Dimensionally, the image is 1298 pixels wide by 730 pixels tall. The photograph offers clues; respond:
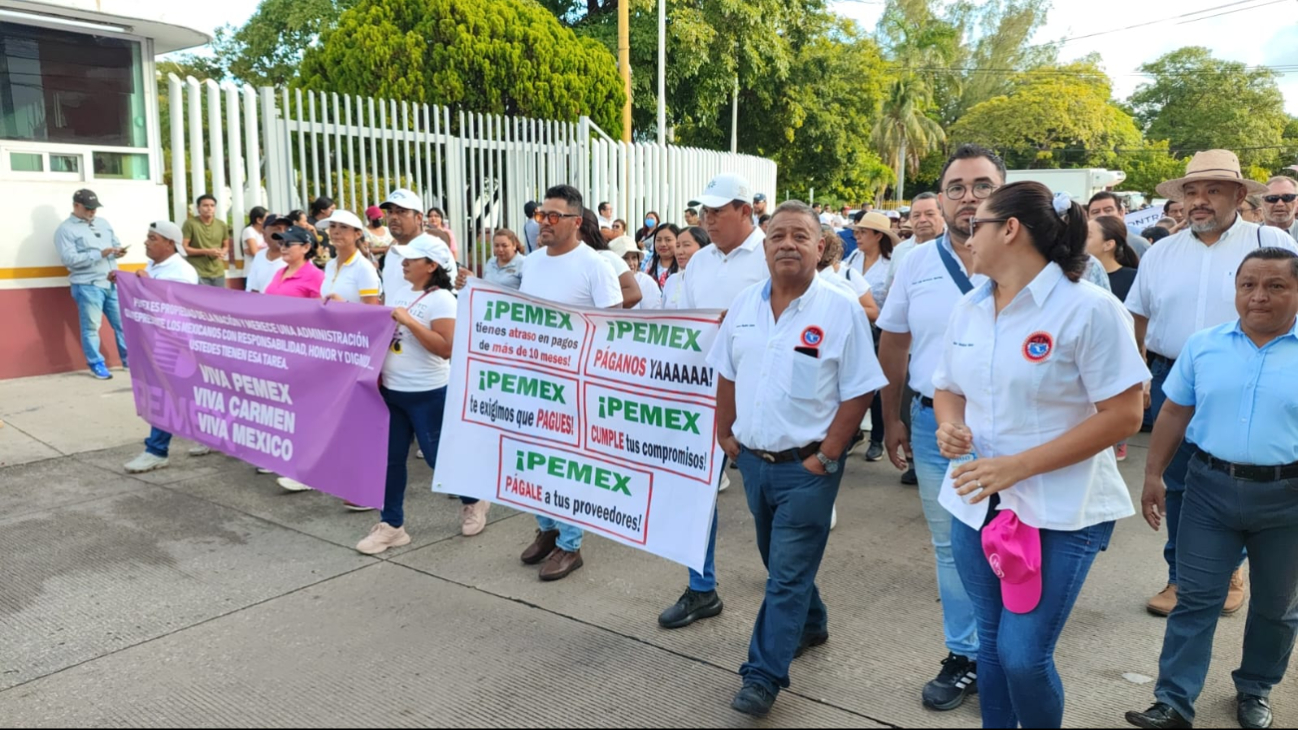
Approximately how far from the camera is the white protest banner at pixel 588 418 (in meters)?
3.71

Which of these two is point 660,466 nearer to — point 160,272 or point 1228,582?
point 1228,582

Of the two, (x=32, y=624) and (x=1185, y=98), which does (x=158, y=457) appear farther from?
(x=1185, y=98)

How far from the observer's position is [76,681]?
348cm

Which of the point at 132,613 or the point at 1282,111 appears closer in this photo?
the point at 132,613

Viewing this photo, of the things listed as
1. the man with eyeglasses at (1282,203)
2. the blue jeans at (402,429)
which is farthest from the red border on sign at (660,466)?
the man with eyeglasses at (1282,203)

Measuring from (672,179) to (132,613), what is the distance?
13.6m

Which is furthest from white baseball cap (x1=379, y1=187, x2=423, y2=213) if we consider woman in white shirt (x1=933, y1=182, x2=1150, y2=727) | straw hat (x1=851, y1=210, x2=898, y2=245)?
woman in white shirt (x1=933, y1=182, x2=1150, y2=727)

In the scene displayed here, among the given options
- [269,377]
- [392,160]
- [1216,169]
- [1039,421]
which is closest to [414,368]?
[269,377]

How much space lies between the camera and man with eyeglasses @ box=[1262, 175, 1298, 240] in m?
6.49

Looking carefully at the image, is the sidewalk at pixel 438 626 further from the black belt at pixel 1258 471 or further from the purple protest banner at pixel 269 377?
the black belt at pixel 1258 471

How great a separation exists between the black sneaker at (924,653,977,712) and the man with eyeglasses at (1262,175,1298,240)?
481cm

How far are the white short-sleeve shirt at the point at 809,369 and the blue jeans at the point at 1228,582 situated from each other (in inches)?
45.7

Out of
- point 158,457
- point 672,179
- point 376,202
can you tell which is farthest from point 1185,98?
point 158,457

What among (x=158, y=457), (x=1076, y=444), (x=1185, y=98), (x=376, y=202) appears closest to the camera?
(x=1076, y=444)
